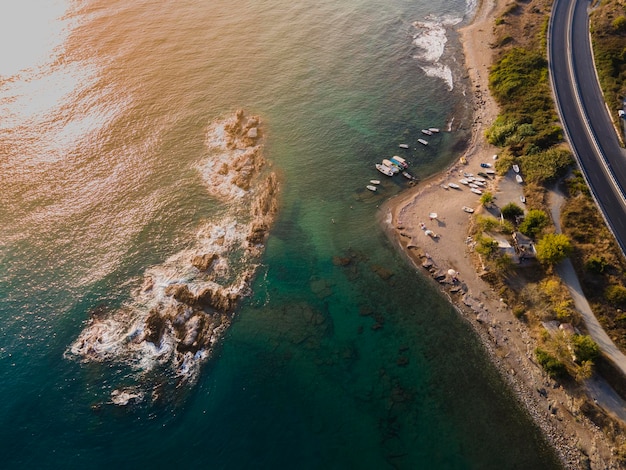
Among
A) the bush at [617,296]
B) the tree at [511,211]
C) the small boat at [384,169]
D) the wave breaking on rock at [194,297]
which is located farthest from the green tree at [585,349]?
the wave breaking on rock at [194,297]

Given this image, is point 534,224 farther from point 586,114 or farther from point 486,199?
point 586,114

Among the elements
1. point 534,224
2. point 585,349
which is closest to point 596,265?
point 534,224

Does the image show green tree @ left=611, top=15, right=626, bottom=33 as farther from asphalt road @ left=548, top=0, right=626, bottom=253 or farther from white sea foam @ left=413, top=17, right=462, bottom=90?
white sea foam @ left=413, top=17, right=462, bottom=90

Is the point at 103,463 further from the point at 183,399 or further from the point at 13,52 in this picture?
the point at 13,52

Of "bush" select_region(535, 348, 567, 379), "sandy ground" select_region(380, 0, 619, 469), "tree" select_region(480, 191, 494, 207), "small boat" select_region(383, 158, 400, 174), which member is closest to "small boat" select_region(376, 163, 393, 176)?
"small boat" select_region(383, 158, 400, 174)

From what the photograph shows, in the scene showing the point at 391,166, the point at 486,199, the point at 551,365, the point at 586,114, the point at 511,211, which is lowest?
the point at 551,365

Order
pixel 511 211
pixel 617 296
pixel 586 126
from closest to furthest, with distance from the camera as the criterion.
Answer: pixel 617 296 → pixel 511 211 → pixel 586 126
